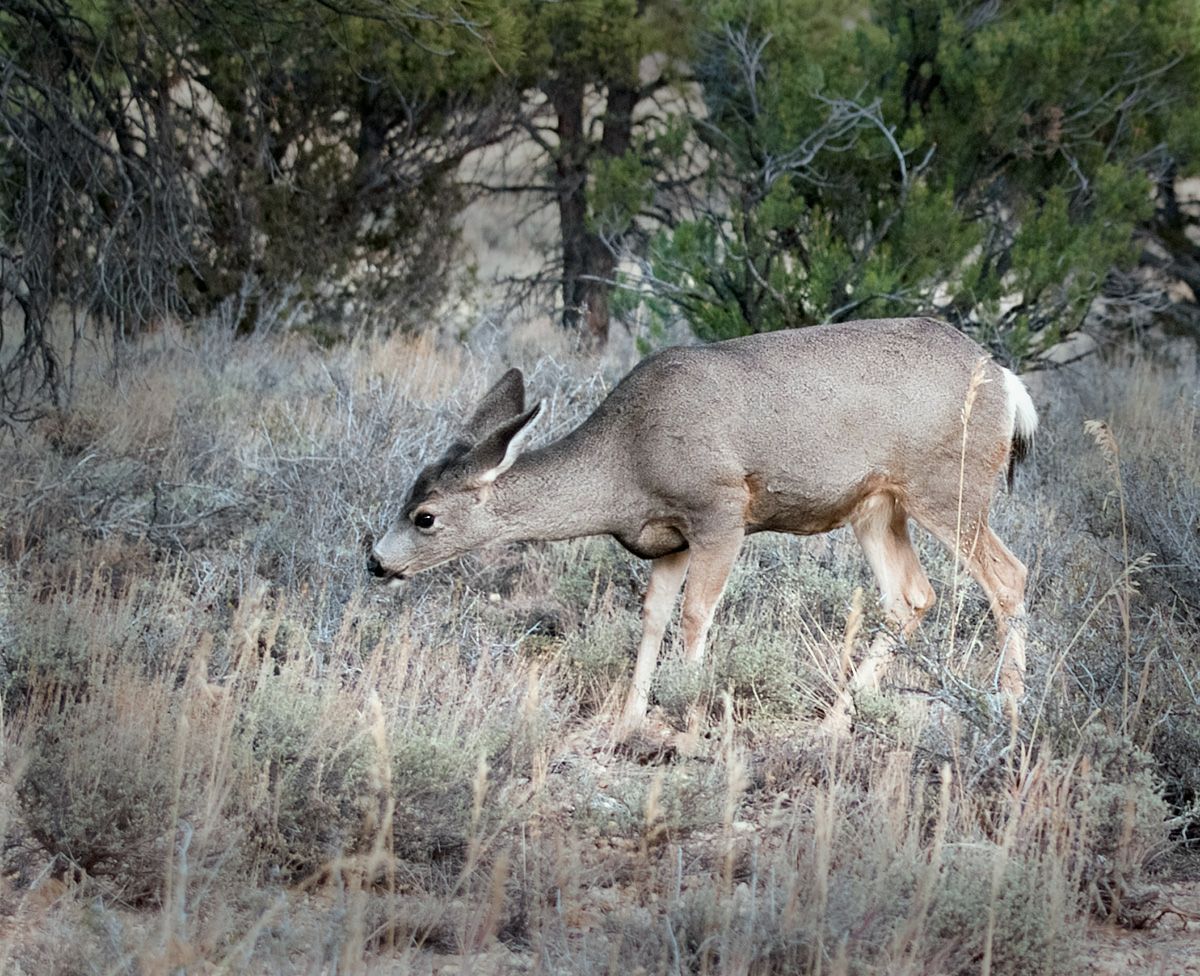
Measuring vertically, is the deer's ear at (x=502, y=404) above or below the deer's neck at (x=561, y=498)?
above

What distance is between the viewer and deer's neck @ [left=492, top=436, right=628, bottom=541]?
558 cm

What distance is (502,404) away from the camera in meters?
5.84

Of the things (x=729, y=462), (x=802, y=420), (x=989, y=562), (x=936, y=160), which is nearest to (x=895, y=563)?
(x=989, y=562)

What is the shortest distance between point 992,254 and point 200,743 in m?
9.65

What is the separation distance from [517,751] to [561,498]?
4.38ft

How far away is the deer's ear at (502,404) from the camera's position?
580cm

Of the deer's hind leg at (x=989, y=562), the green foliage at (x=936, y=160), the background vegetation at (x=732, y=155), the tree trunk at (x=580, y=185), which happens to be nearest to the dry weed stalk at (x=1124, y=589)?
the deer's hind leg at (x=989, y=562)

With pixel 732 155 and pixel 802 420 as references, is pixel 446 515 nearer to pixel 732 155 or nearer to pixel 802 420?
pixel 802 420

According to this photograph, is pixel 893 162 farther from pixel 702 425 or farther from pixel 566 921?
pixel 566 921

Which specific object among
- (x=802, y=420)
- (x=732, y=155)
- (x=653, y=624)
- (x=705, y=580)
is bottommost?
(x=653, y=624)

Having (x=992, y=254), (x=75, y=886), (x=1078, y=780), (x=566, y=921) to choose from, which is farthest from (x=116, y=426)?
(x=992, y=254)

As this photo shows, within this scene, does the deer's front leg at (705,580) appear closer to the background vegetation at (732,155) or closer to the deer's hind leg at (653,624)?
the deer's hind leg at (653,624)

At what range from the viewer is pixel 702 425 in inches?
217

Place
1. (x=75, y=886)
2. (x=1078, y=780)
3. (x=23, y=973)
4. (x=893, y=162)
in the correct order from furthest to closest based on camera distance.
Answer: (x=893, y=162)
(x=1078, y=780)
(x=75, y=886)
(x=23, y=973)
